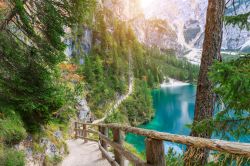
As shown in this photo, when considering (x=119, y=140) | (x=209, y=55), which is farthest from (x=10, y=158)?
(x=209, y=55)

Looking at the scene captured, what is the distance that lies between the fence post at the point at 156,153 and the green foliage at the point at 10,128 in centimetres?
384

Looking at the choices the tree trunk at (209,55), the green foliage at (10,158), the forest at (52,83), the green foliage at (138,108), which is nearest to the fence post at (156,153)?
the forest at (52,83)

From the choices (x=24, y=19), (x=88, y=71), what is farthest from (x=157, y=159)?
(x=88, y=71)

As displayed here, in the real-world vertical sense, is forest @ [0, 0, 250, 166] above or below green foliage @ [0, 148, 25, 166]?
above

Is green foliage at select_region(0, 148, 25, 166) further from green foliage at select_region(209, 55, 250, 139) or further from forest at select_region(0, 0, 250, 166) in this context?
green foliage at select_region(209, 55, 250, 139)

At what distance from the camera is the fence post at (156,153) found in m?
2.95

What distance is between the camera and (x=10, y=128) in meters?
6.03

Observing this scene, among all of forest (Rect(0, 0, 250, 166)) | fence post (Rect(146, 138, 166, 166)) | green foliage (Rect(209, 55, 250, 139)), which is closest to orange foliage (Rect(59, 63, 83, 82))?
forest (Rect(0, 0, 250, 166))

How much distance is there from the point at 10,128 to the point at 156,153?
4.26 metres

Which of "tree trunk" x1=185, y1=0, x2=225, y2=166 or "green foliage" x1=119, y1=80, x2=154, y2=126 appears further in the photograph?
"green foliage" x1=119, y1=80, x2=154, y2=126

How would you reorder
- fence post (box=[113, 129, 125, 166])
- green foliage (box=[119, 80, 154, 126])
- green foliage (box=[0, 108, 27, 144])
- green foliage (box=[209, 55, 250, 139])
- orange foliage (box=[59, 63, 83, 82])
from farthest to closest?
green foliage (box=[119, 80, 154, 126]), orange foliage (box=[59, 63, 83, 82]), green foliage (box=[0, 108, 27, 144]), fence post (box=[113, 129, 125, 166]), green foliage (box=[209, 55, 250, 139])

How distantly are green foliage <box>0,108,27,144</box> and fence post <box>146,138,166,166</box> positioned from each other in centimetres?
384

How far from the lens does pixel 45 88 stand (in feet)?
20.8

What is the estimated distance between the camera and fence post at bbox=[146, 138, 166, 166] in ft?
9.67
